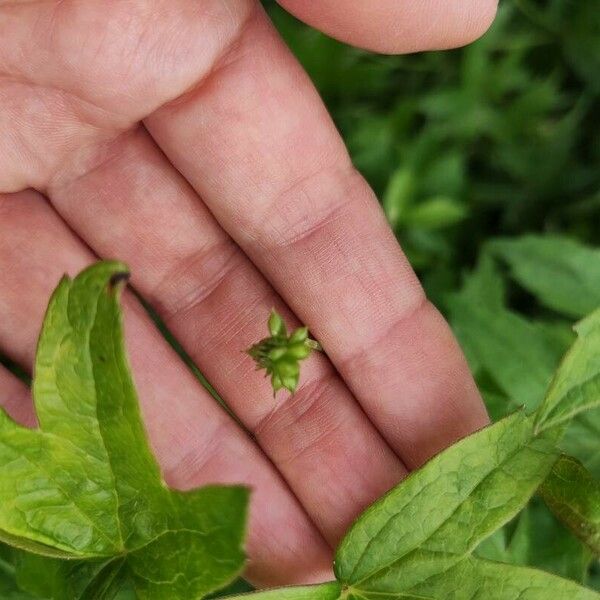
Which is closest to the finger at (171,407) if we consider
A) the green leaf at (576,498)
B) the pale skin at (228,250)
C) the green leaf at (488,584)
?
the pale skin at (228,250)

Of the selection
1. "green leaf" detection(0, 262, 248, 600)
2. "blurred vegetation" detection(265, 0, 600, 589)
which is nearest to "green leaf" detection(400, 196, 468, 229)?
"blurred vegetation" detection(265, 0, 600, 589)

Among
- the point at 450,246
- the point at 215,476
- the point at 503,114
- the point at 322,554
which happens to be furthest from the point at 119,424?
the point at 503,114

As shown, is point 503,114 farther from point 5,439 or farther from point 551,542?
point 5,439

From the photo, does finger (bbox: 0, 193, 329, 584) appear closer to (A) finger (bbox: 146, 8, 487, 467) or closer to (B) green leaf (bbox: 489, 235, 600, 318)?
(A) finger (bbox: 146, 8, 487, 467)

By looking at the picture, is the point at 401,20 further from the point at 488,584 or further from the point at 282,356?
the point at 488,584

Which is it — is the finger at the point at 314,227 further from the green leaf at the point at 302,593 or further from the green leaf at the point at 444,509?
the green leaf at the point at 302,593

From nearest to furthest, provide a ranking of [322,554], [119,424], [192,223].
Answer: [119,424]
[322,554]
[192,223]
